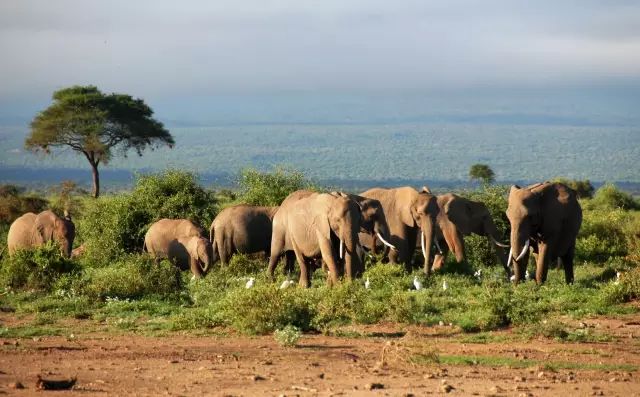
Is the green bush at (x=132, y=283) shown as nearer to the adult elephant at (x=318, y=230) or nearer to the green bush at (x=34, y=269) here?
the green bush at (x=34, y=269)

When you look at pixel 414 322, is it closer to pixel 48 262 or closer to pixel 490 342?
pixel 490 342

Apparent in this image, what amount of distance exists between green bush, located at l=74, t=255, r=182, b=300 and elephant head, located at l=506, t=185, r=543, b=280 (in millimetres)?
5634

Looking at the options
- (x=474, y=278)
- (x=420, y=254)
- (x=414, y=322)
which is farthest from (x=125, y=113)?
(x=414, y=322)

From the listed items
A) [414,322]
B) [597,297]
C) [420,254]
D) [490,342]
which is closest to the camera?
[490,342]

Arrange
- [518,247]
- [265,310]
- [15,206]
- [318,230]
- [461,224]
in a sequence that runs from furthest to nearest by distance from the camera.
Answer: [15,206]
[461,224]
[318,230]
[518,247]
[265,310]

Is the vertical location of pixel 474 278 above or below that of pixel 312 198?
below

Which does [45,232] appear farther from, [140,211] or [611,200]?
[611,200]

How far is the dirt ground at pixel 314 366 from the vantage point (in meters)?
11.6

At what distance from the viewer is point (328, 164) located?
19425 centimetres

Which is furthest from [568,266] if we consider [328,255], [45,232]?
[45,232]

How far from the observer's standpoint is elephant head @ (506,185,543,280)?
2030 cm

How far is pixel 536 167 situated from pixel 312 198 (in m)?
171

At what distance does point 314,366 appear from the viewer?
12.9 metres

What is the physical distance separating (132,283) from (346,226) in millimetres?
3570
